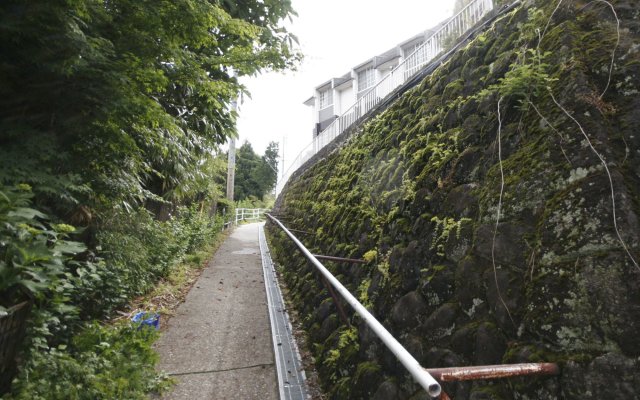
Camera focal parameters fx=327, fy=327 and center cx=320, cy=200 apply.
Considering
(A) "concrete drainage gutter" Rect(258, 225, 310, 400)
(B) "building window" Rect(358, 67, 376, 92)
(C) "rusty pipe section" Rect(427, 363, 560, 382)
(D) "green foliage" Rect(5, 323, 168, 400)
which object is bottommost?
(A) "concrete drainage gutter" Rect(258, 225, 310, 400)

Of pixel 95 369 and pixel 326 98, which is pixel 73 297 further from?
pixel 326 98

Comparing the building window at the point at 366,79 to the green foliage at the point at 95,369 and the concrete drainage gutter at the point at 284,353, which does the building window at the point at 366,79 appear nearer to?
the concrete drainage gutter at the point at 284,353

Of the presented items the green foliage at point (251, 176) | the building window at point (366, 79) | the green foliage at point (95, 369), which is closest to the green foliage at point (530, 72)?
the green foliage at point (95, 369)

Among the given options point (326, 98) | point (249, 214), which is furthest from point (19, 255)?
point (326, 98)

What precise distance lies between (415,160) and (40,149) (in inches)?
140

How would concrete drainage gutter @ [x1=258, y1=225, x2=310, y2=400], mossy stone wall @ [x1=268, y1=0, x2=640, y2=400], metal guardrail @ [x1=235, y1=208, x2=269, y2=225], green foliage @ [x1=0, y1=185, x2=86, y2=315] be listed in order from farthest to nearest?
1. metal guardrail @ [x1=235, y1=208, x2=269, y2=225]
2. concrete drainage gutter @ [x1=258, y1=225, x2=310, y2=400]
3. green foliage @ [x1=0, y1=185, x2=86, y2=315]
4. mossy stone wall @ [x1=268, y1=0, x2=640, y2=400]

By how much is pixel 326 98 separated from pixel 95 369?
26501 mm

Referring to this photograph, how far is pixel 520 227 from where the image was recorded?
202 centimetres

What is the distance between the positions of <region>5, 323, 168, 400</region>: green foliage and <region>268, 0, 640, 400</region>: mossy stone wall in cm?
187

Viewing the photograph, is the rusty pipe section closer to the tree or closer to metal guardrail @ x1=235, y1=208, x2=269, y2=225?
metal guardrail @ x1=235, y1=208, x2=269, y2=225

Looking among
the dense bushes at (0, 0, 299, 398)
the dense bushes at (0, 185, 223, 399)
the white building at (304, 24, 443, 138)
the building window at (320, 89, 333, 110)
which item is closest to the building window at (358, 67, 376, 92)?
the white building at (304, 24, 443, 138)

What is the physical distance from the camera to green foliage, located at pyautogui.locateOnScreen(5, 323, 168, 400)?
2432mm

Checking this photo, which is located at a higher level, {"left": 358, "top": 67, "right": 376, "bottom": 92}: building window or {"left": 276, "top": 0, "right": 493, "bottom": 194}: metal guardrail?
{"left": 358, "top": 67, "right": 376, "bottom": 92}: building window

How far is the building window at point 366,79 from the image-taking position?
72.9ft
